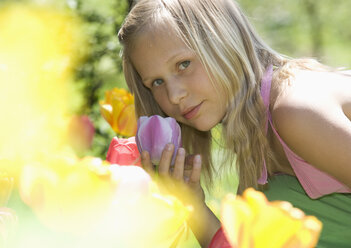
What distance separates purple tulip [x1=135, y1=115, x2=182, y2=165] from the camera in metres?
0.72

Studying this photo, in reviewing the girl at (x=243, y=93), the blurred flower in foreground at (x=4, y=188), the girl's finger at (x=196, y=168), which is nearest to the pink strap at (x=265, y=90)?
the girl at (x=243, y=93)

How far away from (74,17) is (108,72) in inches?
11.2

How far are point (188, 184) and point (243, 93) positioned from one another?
0.37 m

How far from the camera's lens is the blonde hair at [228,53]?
1.12 m

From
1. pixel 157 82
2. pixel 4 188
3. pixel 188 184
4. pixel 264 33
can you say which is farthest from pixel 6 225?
pixel 264 33

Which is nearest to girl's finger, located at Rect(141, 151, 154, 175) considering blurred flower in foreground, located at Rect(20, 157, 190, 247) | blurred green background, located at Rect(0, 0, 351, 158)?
blurred flower in foreground, located at Rect(20, 157, 190, 247)

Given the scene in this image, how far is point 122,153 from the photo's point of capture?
60 cm

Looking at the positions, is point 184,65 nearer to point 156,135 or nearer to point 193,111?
point 193,111

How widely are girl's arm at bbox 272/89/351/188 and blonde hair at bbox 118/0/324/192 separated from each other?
13 centimetres

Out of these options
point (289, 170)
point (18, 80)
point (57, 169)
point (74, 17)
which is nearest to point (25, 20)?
point (74, 17)

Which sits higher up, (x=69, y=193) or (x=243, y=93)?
(x=69, y=193)

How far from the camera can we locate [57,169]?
27 centimetres

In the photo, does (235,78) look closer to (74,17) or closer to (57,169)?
(74,17)

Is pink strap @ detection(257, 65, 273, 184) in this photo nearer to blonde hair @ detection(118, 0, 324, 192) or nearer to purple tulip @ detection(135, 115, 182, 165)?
blonde hair @ detection(118, 0, 324, 192)
